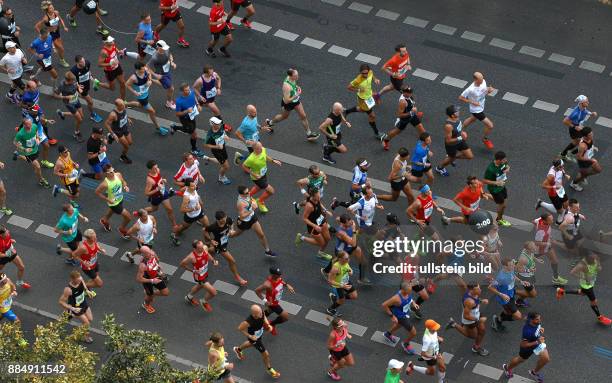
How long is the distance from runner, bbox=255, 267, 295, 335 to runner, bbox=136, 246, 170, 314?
183cm

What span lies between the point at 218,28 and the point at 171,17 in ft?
3.91

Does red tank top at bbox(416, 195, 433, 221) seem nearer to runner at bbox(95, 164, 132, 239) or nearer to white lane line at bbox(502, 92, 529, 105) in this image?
white lane line at bbox(502, 92, 529, 105)

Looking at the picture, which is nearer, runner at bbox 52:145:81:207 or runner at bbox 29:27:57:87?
runner at bbox 52:145:81:207

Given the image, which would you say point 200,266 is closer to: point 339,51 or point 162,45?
point 162,45

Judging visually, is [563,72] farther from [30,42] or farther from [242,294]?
[30,42]

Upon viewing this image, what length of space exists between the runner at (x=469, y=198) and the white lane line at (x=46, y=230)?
26.4 feet

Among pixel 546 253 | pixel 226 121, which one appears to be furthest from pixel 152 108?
pixel 546 253

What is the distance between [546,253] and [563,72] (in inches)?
258

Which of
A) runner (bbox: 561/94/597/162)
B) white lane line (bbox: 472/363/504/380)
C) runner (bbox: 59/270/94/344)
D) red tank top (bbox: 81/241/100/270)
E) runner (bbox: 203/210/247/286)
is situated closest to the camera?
runner (bbox: 59/270/94/344)

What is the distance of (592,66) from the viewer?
111 feet

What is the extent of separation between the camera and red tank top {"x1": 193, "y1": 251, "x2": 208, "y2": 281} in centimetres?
2692

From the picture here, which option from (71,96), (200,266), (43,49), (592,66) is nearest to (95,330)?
(200,266)

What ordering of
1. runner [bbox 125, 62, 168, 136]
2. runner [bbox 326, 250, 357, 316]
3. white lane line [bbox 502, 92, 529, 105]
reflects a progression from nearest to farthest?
runner [bbox 326, 250, 357, 316] → runner [bbox 125, 62, 168, 136] → white lane line [bbox 502, 92, 529, 105]

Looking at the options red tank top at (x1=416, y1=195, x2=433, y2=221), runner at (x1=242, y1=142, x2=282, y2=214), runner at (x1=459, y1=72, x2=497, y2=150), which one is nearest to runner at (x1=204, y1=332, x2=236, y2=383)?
runner at (x1=242, y1=142, x2=282, y2=214)
